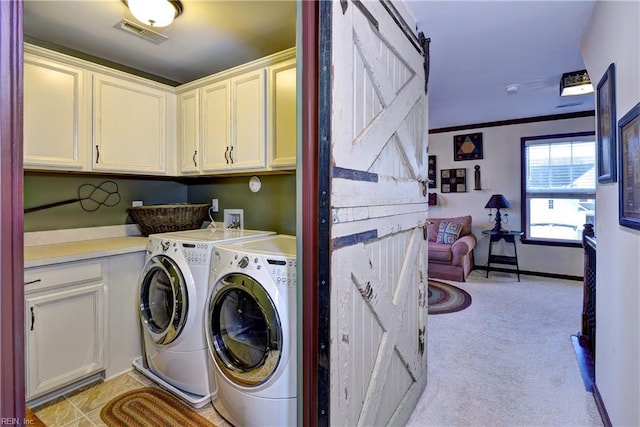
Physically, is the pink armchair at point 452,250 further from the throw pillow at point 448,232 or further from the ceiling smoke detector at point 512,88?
the ceiling smoke detector at point 512,88

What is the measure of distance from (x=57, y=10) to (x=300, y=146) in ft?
6.31

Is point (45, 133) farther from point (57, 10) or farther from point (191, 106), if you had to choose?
→ point (191, 106)

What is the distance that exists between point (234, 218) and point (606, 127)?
2.60 metres

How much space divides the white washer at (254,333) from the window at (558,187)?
4.47 meters

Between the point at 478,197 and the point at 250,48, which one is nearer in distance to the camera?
the point at 250,48

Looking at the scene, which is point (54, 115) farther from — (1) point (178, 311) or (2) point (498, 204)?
(2) point (498, 204)

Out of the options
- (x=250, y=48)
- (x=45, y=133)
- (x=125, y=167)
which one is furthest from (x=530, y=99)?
(x=45, y=133)

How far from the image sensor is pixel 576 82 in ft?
9.70

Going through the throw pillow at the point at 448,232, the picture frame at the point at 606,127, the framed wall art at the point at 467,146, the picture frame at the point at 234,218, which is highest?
the framed wall art at the point at 467,146

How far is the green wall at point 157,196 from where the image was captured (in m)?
2.33

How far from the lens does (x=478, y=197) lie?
531 centimetres

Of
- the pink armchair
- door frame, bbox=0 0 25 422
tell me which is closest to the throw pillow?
the pink armchair

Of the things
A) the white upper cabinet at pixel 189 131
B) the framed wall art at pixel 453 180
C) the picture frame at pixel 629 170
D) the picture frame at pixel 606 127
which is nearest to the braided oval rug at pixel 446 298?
the framed wall art at pixel 453 180

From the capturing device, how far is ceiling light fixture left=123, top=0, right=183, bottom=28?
1.76m
